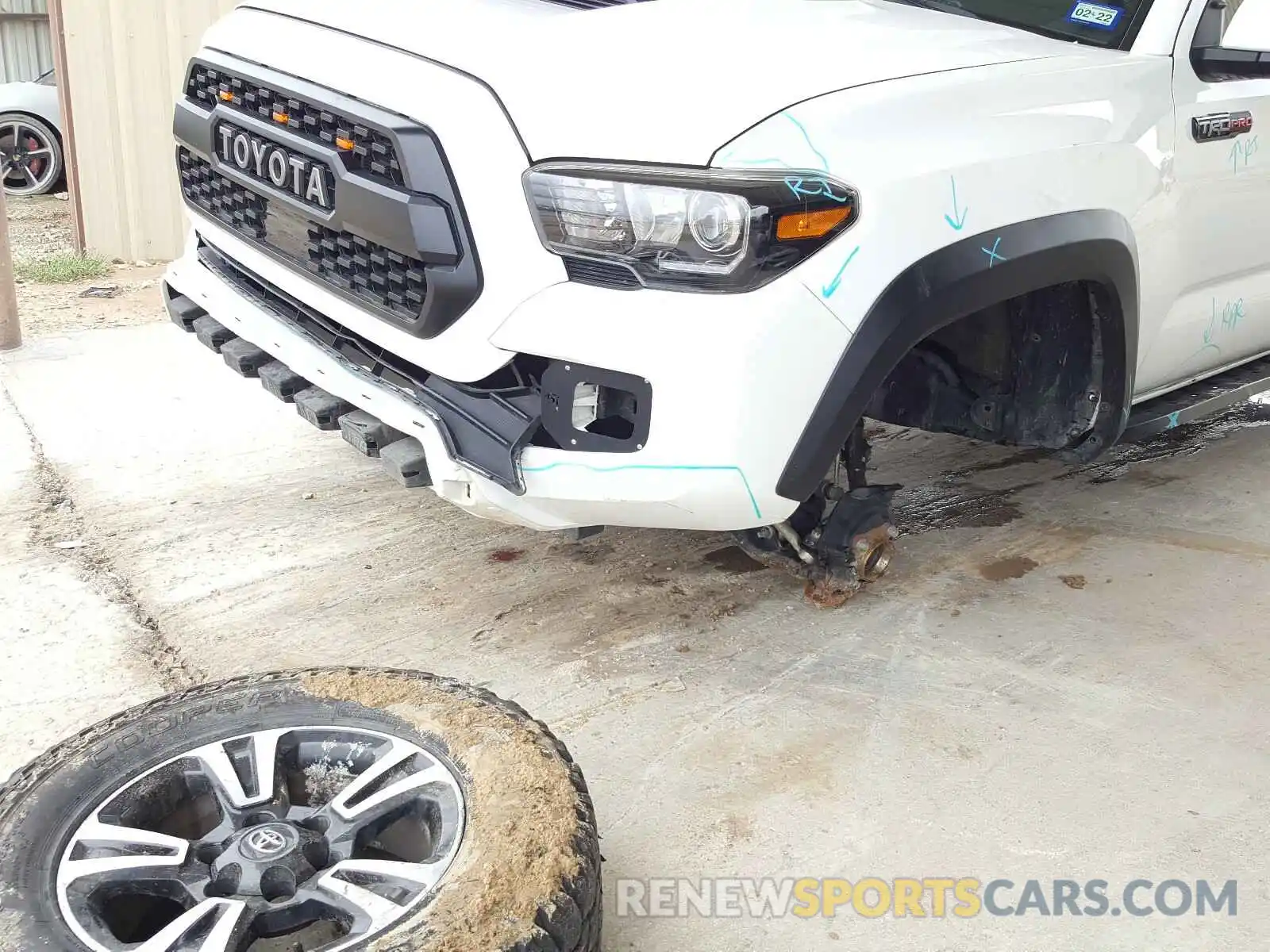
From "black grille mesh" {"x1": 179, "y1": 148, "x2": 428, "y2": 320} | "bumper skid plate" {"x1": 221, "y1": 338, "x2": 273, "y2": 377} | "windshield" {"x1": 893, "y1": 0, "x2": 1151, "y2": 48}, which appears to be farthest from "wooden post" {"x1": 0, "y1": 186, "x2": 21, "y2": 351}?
"windshield" {"x1": 893, "y1": 0, "x2": 1151, "y2": 48}

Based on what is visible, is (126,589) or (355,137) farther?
(126,589)

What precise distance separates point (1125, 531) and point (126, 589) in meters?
2.93

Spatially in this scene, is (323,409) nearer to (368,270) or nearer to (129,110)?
(368,270)

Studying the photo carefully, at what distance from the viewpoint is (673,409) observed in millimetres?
2350

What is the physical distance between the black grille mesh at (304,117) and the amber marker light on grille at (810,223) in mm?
760

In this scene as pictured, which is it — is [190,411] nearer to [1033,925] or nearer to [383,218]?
[383,218]

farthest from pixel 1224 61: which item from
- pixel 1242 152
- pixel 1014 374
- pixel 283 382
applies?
pixel 283 382

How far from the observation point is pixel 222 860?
1.82 metres

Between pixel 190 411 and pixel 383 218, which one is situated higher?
pixel 383 218

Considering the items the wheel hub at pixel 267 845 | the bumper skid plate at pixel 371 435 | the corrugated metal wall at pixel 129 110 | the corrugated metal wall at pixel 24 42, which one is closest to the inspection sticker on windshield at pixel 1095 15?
the bumper skid plate at pixel 371 435

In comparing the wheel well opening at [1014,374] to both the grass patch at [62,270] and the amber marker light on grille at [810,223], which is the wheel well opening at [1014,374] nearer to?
the amber marker light on grille at [810,223]

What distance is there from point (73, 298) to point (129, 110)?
1407 mm

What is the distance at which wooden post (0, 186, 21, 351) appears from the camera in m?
5.11

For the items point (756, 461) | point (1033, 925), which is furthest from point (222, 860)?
point (1033, 925)
